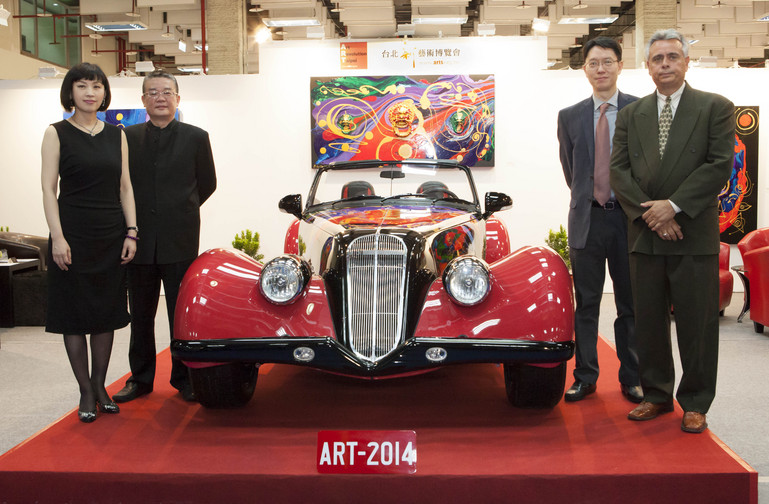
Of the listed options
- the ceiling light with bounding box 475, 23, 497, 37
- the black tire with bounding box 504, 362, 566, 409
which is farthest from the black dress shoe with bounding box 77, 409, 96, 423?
the ceiling light with bounding box 475, 23, 497, 37

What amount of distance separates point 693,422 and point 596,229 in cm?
103

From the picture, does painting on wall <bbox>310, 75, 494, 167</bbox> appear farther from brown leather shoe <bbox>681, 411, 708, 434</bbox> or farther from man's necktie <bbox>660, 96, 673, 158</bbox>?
brown leather shoe <bbox>681, 411, 708, 434</bbox>

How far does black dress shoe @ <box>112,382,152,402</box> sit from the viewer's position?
3.44 meters

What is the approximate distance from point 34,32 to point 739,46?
648 inches

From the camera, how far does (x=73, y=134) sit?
3.08m

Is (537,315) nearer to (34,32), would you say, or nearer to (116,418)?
(116,418)

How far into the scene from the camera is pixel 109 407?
3246 millimetres

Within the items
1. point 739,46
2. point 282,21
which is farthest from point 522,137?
point 739,46

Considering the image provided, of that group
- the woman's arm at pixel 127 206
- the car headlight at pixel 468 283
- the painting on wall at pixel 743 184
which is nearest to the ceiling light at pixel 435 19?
the painting on wall at pixel 743 184

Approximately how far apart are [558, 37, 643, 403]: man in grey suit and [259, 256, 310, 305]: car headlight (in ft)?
4.77

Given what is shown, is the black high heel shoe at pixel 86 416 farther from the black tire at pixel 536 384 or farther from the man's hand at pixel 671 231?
the man's hand at pixel 671 231

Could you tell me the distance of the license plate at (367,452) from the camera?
8.15ft

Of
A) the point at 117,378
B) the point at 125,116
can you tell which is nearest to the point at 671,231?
the point at 117,378

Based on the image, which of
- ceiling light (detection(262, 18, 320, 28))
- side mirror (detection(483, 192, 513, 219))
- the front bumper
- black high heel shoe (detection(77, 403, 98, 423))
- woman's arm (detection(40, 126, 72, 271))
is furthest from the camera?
ceiling light (detection(262, 18, 320, 28))
